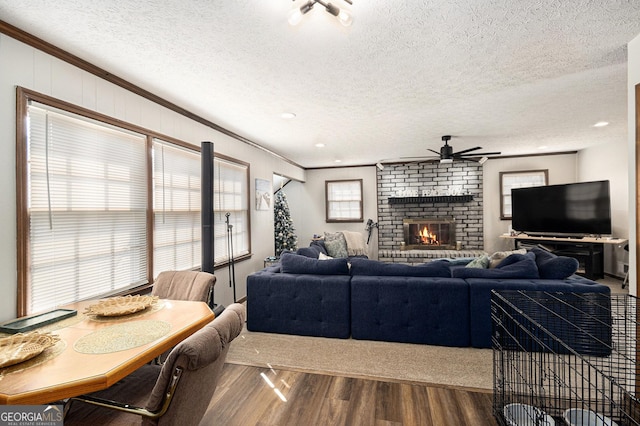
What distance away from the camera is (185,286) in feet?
7.74

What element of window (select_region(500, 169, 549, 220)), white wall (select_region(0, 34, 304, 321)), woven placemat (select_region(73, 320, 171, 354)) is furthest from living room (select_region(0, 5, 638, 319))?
woven placemat (select_region(73, 320, 171, 354))

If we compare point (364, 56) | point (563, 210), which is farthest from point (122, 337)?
point (563, 210)

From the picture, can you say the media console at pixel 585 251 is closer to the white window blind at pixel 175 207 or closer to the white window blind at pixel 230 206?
the white window blind at pixel 230 206

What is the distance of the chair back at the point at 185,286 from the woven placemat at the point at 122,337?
0.63 meters

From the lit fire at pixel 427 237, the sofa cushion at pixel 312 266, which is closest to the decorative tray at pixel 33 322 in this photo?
the sofa cushion at pixel 312 266

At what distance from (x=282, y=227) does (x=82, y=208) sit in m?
4.26

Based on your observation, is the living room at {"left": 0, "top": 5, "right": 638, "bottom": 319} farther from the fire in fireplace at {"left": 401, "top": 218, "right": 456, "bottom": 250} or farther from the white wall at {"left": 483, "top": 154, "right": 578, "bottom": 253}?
the fire in fireplace at {"left": 401, "top": 218, "right": 456, "bottom": 250}

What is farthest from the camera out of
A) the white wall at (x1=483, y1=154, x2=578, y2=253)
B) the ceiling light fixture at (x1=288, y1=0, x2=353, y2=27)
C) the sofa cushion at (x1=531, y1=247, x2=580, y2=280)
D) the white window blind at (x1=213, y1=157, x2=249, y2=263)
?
the white wall at (x1=483, y1=154, x2=578, y2=253)

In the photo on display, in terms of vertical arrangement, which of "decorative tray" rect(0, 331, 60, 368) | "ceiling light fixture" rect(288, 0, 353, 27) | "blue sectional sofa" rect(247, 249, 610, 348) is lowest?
"blue sectional sofa" rect(247, 249, 610, 348)

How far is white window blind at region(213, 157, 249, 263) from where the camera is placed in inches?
162

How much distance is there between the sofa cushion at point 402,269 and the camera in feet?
10.3

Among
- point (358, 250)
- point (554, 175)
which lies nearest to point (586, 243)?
point (554, 175)

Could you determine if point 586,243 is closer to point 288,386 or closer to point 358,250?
point 358,250

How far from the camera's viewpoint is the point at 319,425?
189 centimetres
